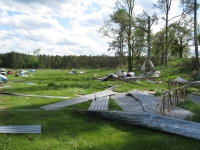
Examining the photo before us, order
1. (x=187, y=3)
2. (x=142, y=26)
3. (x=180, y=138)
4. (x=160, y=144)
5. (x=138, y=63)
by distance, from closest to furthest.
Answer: (x=160, y=144) < (x=180, y=138) < (x=187, y=3) < (x=142, y=26) < (x=138, y=63)

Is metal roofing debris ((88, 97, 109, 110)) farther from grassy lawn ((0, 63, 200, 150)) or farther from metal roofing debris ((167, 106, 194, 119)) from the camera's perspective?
metal roofing debris ((167, 106, 194, 119))

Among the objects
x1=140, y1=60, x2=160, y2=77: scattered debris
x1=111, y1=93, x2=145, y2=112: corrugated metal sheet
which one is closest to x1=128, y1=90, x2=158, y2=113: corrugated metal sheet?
x1=111, y1=93, x2=145, y2=112: corrugated metal sheet

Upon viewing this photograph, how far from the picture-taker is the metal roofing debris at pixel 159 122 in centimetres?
704

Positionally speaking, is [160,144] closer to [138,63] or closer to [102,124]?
[102,124]

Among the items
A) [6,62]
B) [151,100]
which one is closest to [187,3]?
[151,100]

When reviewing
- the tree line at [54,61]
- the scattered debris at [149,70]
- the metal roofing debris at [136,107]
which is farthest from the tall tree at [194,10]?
the tree line at [54,61]

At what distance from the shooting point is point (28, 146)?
602 centimetres

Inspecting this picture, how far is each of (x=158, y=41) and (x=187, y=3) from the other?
59.5ft

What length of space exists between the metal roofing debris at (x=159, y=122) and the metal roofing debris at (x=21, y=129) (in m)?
2.46

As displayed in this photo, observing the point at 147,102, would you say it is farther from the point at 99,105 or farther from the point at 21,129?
the point at 21,129

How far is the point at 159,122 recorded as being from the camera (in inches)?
299

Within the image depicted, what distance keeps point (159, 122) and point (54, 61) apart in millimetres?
111835

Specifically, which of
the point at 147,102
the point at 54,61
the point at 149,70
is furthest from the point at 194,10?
the point at 54,61

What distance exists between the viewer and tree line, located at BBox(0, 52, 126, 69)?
103250 millimetres
